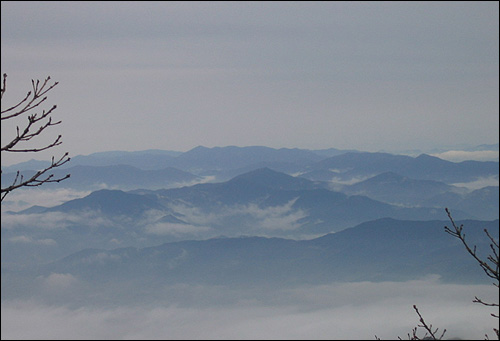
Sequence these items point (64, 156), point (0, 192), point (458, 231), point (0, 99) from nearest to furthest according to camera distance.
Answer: point (0, 99) → point (0, 192) → point (64, 156) → point (458, 231)

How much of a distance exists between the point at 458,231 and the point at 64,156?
5.54 meters

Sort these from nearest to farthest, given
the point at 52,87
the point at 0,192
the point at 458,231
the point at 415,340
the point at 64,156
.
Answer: the point at 0,192, the point at 52,87, the point at 64,156, the point at 458,231, the point at 415,340

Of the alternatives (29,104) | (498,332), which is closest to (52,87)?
(29,104)

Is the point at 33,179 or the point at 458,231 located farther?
the point at 458,231

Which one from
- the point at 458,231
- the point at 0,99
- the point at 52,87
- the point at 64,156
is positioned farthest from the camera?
the point at 458,231

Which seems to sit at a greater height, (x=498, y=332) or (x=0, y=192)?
(x=0, y=192)

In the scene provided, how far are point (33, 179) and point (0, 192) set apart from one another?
66 centimetres

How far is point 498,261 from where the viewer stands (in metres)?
6.80

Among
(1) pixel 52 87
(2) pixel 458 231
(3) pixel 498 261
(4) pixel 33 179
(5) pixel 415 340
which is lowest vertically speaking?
(5) pixel 415 340

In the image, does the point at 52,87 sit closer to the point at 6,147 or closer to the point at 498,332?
the point at 6,147

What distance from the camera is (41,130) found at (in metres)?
6.25

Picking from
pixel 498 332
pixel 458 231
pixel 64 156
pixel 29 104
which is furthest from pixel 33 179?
pixel 498 332

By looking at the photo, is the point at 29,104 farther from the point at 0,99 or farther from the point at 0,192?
the point at 0,192

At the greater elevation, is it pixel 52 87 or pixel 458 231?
pixel 52 87
